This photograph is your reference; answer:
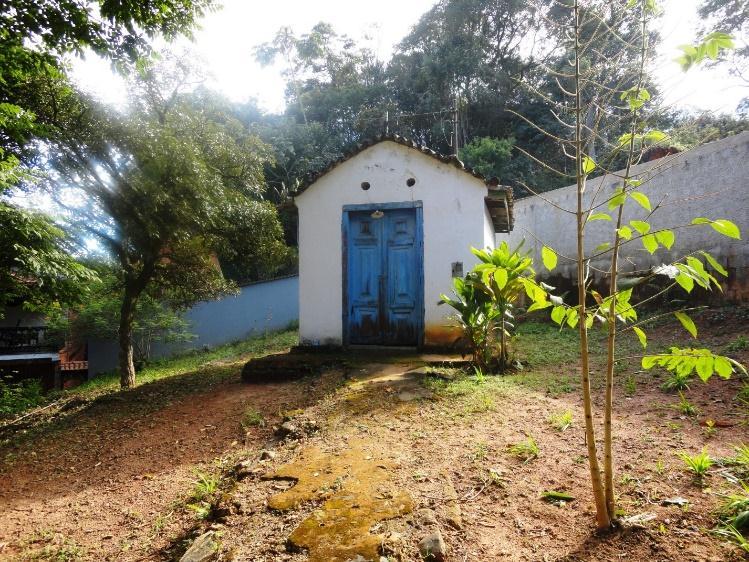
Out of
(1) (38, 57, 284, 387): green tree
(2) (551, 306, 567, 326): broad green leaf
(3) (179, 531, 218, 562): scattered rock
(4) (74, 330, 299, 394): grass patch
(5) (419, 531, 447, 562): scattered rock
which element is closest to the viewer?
(2) (551, 306, 567, 326): broad green leaf

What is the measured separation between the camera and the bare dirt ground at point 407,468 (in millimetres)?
2189

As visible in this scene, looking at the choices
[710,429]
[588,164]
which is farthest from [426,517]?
[710,429]

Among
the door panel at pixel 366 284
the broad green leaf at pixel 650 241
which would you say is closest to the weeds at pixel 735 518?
the broad green leaf at pixel 650 241

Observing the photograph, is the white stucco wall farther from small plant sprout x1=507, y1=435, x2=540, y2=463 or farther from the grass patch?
the grass patch

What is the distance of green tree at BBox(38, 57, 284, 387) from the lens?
6.02m

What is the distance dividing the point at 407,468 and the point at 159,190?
526 cm

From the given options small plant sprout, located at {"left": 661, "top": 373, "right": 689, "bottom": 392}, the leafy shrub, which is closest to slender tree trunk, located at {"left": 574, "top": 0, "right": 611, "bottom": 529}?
small plant sprout, located at {"left": 661, "top": 373, "right": 689, "bottom": 392}

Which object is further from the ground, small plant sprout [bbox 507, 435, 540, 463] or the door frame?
the door frame

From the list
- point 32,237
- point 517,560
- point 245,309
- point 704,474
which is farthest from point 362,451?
point 245,309

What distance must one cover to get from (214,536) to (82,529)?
4.46 feet

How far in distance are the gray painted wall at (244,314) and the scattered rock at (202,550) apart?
11.6 m

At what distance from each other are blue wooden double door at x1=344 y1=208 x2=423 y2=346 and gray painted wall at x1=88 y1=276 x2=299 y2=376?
306 inches

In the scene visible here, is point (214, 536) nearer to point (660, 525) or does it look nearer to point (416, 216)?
point (660, 525)

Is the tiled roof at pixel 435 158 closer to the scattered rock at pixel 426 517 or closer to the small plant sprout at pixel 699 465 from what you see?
the small plant sprout at pixel 699 465
